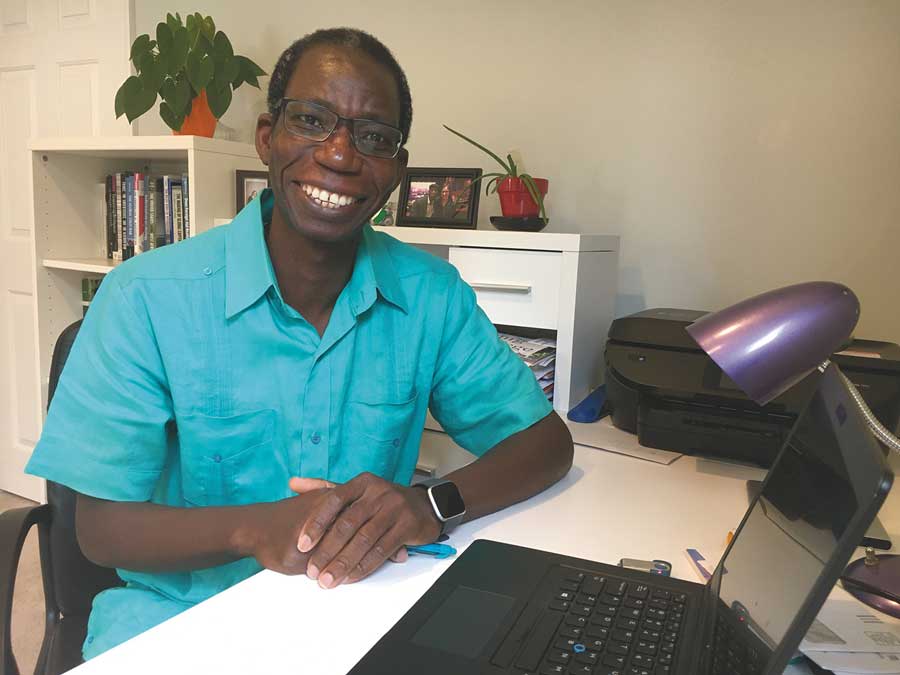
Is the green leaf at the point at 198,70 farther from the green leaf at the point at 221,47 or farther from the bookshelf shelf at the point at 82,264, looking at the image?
the bookshelf shelf at the point at 82,264

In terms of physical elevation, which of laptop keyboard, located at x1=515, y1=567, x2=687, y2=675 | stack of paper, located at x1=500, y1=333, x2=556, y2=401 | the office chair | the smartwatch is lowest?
the office chair

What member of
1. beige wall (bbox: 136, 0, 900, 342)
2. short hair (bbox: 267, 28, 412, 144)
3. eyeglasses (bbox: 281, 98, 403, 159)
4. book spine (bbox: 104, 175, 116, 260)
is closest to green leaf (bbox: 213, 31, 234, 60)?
beige wall (bbox: 136, 0, 900, 342)

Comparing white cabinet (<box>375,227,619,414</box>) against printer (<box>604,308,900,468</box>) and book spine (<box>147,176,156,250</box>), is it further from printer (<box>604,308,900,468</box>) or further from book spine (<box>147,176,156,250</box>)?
book spine (<box>147,176,156,250</box>)

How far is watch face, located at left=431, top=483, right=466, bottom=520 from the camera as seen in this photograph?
921mm

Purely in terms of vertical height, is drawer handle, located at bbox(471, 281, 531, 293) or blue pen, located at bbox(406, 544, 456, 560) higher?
drawer handle, located at bbox(471, 281, 531, 293)

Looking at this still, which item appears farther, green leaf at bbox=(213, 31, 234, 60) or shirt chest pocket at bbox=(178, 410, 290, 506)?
green leaf at bbox=(213, 31, 234, 60)

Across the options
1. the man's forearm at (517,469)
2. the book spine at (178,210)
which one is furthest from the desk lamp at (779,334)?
the book spine at (178,210)

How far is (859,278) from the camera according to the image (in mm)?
1631

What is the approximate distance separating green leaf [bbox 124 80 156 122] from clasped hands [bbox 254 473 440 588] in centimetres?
156

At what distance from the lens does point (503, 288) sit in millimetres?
1587

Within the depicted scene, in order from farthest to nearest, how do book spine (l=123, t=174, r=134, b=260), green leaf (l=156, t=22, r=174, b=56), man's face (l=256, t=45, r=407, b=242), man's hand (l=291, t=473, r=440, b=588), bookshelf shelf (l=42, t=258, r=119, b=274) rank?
book spine (l=123, t=174, r=134, b=260)
bookshelf shelf (l=42, t=258, r=119, b=274)
green leaf (l=156, t=22, r=174, b=56)
man's face (l=256, t=45, r=407, b=242)
man's hand (l=291, t=473, r=440, b=588)

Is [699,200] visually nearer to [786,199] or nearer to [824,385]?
[786,199]

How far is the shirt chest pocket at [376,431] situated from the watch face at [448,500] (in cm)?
19

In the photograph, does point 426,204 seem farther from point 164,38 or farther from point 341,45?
point 164,38
